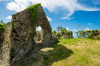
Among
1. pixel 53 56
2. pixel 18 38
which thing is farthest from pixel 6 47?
pixel 53 56

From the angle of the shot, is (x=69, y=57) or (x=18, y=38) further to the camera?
(x=69, y=57)

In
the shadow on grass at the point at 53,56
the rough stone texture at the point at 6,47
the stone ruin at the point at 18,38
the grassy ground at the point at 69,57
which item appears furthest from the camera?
the shadow on grass at the point at 53,56

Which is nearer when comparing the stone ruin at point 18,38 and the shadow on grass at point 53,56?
the stone ruin at point 18,38

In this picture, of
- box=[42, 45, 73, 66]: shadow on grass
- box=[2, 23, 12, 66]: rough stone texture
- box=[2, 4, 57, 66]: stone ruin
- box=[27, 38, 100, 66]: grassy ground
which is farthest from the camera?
Answer: box=[42, 45, 73, 66]: shadow on grass

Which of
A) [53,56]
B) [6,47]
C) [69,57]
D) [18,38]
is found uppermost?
[18,38]

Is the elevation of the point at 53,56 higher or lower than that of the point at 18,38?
lower

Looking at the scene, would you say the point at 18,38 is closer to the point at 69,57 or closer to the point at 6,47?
the point at 6,47

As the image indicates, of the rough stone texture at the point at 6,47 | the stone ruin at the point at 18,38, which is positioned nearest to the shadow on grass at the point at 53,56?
the stone ruin at the point at 18,38

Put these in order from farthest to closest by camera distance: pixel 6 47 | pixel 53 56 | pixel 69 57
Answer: pixel 53 56, pixel 69 57, pixel 6 47

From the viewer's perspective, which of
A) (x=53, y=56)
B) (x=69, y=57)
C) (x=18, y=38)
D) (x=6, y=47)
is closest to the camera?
(x=6, y=47)

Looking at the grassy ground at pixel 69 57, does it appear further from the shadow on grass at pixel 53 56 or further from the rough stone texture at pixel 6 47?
the rough stone texture at pixel 6 47

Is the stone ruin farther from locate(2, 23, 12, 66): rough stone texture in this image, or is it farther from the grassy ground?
the grassy ground

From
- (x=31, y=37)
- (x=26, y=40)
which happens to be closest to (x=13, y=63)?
(x=26, y=40)

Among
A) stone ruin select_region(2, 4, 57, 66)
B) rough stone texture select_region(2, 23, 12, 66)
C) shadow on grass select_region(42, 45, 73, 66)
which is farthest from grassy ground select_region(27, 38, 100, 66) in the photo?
rough stone texture select_region(2, 23, 12, 66)
